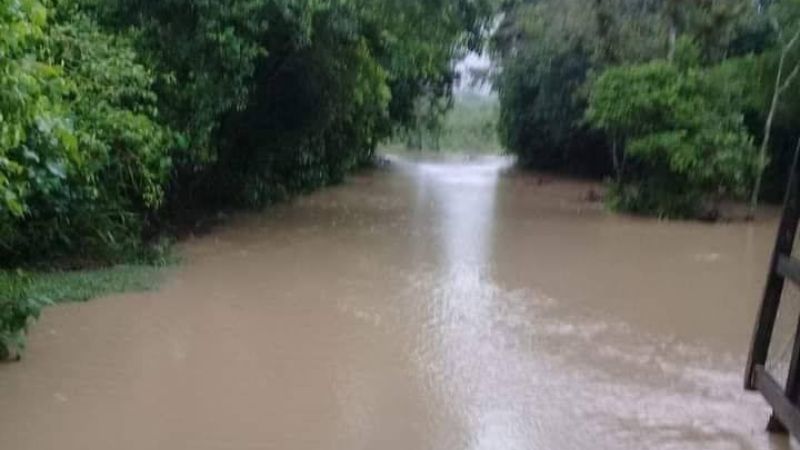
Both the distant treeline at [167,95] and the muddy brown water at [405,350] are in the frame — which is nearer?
the muddy brown water at [405,350]

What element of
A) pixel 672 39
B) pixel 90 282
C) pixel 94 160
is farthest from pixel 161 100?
pixel 672 39

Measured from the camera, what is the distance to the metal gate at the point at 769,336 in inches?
204

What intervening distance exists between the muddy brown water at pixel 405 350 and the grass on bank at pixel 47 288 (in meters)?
0.19

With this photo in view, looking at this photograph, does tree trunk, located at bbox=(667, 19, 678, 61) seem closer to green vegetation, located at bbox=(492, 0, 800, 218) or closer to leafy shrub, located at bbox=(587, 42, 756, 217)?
green vegetation, located at bbox=(492, 0, 800, 218)

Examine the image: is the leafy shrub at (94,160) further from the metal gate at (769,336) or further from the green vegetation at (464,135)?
the green vegetation at (464,135)

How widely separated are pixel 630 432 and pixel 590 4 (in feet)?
44.2

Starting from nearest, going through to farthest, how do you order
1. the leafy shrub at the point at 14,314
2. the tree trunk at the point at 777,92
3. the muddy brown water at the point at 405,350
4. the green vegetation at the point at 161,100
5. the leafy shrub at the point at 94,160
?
the muddy brown water at the point at 405,350, the leafy shrub at the point at 14,314, the green vegetation at the point at 161,100, the leafy shrub at the point at 94,160, the tree trunk at the point at 777,92

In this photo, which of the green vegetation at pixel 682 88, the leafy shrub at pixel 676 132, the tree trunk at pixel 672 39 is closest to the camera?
the leafy shrub at pixel 676 132

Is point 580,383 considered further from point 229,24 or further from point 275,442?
point 229,24

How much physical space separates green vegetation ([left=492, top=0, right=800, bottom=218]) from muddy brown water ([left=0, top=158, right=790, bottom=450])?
2.34 metres

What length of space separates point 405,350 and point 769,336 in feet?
9.04

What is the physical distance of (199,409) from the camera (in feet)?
19.7

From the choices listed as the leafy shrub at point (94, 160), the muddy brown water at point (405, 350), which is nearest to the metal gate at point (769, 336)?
the muddy brown water at point (405, 350)

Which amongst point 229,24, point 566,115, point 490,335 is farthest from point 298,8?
point 566,115
